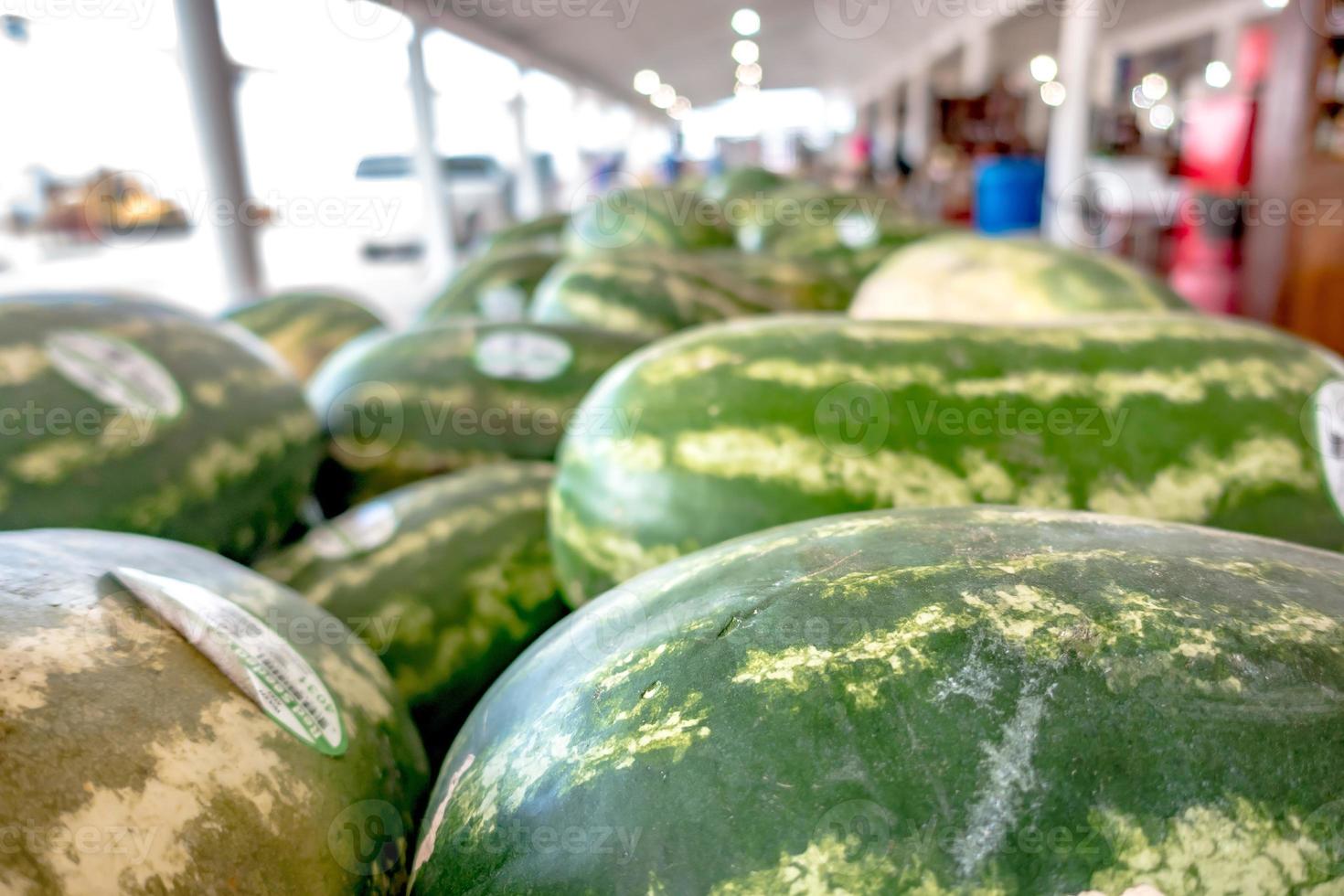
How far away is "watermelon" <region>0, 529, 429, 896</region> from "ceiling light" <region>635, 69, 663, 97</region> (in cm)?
1609

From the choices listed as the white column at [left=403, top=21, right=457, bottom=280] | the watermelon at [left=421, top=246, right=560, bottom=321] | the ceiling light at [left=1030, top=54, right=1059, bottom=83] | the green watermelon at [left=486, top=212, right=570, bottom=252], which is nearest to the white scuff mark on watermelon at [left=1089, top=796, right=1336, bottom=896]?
the watermelon at [left=421, top=246, right=560, bottom=321]

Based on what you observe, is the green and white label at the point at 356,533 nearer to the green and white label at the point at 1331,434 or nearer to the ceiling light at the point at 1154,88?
the green and white label at the point at 1331,434

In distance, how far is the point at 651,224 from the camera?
307cm

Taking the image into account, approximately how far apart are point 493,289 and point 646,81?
1632 cm

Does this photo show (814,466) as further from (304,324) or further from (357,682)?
(304,324)

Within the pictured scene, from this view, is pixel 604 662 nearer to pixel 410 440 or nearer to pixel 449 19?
pixel 410 440

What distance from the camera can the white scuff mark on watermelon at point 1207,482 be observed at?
913mm

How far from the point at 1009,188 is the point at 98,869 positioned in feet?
32.2

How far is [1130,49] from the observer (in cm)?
1853

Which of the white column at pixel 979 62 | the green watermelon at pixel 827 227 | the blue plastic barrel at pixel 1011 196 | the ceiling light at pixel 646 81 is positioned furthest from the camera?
the ceiling light at pixel 646 81

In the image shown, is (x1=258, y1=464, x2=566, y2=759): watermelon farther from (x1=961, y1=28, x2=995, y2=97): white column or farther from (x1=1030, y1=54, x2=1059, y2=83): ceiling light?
Answer: (x1=1030, y1=54, x2=1059, y2=83): ceiling light

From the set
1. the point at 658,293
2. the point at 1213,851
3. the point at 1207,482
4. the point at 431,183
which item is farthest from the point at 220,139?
the point at 431,183

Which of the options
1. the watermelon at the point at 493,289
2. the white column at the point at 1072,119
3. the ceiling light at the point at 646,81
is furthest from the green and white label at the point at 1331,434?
the ceiling light at the point at 646,81

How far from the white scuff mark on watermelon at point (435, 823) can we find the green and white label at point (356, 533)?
565 millimetres
